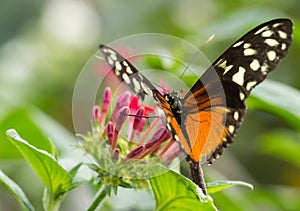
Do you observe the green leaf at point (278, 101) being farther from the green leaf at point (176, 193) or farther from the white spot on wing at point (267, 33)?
the green leaf at point (176, 193)

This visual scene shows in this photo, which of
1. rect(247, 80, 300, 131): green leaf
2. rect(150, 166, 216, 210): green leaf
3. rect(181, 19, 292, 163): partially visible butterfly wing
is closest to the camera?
rect(150, 166, 216, 210): green leaf

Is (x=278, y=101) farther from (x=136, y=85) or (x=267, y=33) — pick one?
(x=136, y=85)

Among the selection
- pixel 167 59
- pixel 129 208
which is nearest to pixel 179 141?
pixel 129 208

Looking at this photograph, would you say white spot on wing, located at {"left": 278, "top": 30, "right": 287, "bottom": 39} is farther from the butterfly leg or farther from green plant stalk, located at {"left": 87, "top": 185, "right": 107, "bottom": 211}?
green plant stalk, located at {"left": 87, "top": 185, "right": 107, "bottom": 211}

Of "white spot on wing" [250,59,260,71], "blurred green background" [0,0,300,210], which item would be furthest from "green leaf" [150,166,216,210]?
"blurred green background" [0,0,300,210]

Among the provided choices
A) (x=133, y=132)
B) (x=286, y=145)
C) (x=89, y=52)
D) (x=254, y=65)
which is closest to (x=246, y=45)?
(x=254, y=65)
